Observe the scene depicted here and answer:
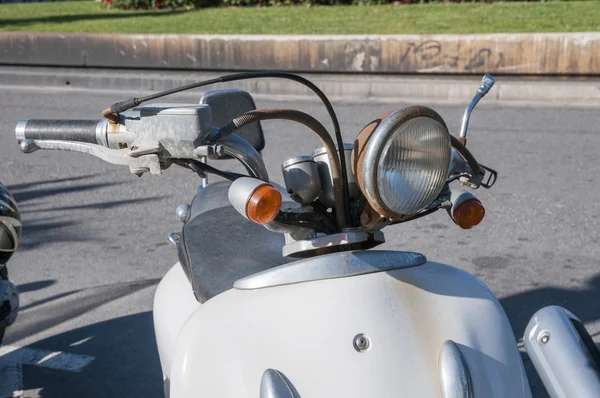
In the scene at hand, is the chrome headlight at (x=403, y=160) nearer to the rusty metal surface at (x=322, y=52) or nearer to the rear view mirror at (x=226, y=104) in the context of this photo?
the rear view mirror at (x=226, y=104)

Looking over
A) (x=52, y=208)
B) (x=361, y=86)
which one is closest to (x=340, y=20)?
(x=361, y=86)

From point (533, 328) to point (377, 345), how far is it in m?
0.32

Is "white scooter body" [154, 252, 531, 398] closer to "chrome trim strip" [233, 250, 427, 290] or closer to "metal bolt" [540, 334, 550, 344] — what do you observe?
"chrome trim strip" [233, 250, 427, 290]

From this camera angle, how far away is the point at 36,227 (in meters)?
5.64

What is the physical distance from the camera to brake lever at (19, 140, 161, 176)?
6.37ft

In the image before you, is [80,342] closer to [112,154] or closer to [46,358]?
[46,358]

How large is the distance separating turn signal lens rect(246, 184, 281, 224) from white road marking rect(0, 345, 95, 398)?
211 centimetres

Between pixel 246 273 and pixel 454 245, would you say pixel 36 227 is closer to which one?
pixel 454 245

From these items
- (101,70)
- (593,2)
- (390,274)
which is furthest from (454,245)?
(593,2)

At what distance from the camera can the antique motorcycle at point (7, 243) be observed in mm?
3131

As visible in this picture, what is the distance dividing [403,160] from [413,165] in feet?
0.09

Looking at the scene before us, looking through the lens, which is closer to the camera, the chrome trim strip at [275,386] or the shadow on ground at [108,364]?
the chrome trim strip at [275,386]

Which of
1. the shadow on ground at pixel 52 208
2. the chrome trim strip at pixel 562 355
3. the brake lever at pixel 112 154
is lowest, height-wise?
the shadow on ground at pixel 52 208

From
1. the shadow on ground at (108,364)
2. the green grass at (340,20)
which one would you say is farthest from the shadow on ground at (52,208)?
the green grass at (340,20)
